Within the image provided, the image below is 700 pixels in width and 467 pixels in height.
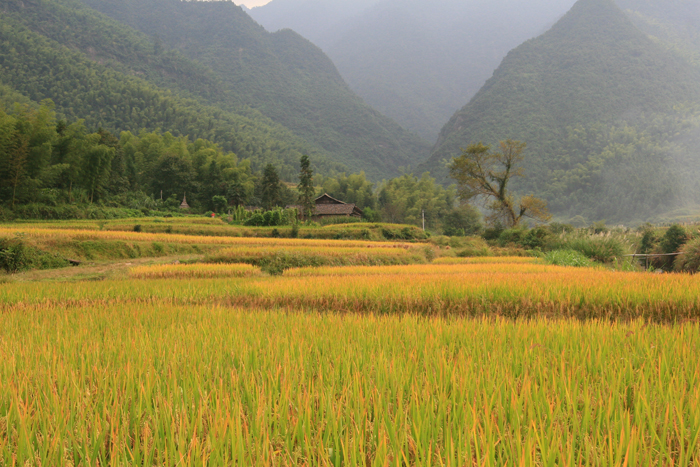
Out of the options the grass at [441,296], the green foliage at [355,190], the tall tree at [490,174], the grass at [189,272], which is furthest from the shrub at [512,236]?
the green foliage at [355,190]

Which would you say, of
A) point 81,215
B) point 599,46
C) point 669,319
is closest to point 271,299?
point 669,319

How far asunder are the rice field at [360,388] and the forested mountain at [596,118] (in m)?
128

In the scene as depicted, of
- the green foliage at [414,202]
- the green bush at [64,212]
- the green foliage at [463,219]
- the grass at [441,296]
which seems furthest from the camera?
the green foliage at [414,202]

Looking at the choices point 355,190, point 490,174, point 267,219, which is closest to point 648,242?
point 490,174

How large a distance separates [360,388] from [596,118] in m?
170

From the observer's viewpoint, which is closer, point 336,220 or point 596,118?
point 336,220

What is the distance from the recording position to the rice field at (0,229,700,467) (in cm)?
149

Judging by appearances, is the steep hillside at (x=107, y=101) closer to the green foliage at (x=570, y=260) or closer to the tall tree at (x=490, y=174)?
the tall tree at (x=490, y=174)

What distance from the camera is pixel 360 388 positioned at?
190cm

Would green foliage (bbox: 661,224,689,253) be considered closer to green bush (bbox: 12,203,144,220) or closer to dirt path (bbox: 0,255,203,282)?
dirt path (bbox: 0,255,203,282)

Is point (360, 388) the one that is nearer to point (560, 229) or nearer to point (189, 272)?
point (189, 272)

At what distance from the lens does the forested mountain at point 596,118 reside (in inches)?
4262

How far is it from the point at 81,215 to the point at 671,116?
17233cm

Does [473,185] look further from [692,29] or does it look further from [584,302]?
[692,29]
